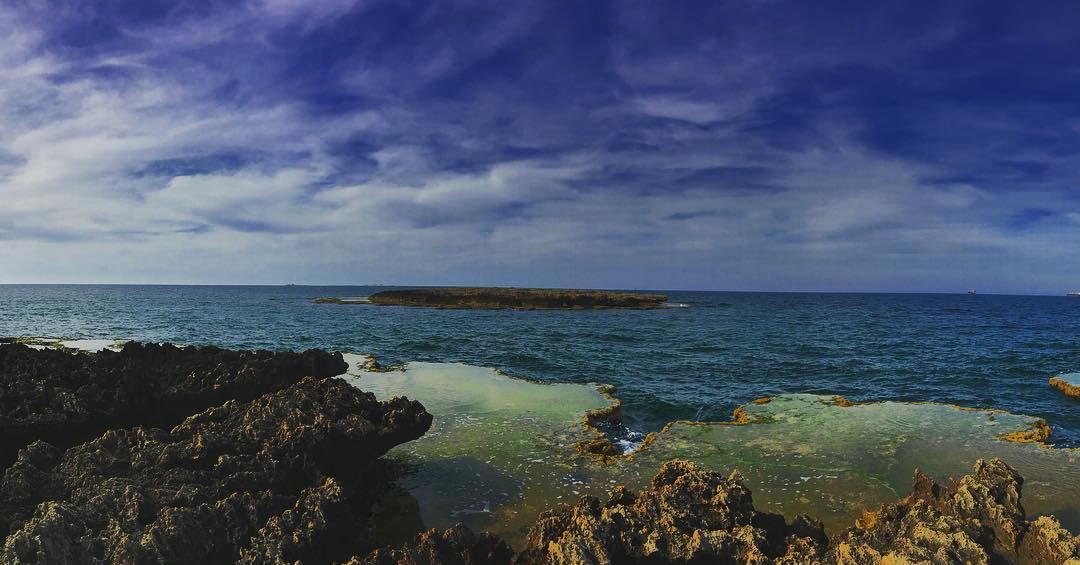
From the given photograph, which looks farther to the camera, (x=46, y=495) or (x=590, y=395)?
(x=590, y=395)

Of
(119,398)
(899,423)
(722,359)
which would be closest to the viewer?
(119,398)

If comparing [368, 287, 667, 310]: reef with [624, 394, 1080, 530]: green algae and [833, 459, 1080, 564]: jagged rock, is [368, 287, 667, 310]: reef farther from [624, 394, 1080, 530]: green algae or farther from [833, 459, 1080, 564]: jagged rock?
[833, 459, 1080, 564]: jagged rock

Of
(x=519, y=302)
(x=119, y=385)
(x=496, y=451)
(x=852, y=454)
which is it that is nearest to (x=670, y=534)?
(x=496, y=451)

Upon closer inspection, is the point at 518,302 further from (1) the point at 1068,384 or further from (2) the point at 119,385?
(2) the point at 119,385

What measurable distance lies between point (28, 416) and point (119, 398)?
61.4 inches

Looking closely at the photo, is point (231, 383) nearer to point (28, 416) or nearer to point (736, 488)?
point (28, 416)

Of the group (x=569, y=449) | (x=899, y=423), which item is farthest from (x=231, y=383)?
(x=899, y=423)

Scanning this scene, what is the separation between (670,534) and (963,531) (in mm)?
3821

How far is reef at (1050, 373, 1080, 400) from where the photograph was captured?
23875 millimetres

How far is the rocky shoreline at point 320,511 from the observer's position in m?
6.66

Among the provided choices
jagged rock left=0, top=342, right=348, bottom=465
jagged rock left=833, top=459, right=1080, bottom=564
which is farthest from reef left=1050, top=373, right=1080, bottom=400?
jagged rock left=0, top=342, right=348, bottom=465

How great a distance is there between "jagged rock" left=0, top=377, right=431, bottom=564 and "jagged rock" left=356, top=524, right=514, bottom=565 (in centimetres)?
127

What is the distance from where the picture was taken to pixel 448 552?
6770 mm

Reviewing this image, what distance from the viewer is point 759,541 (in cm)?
694
